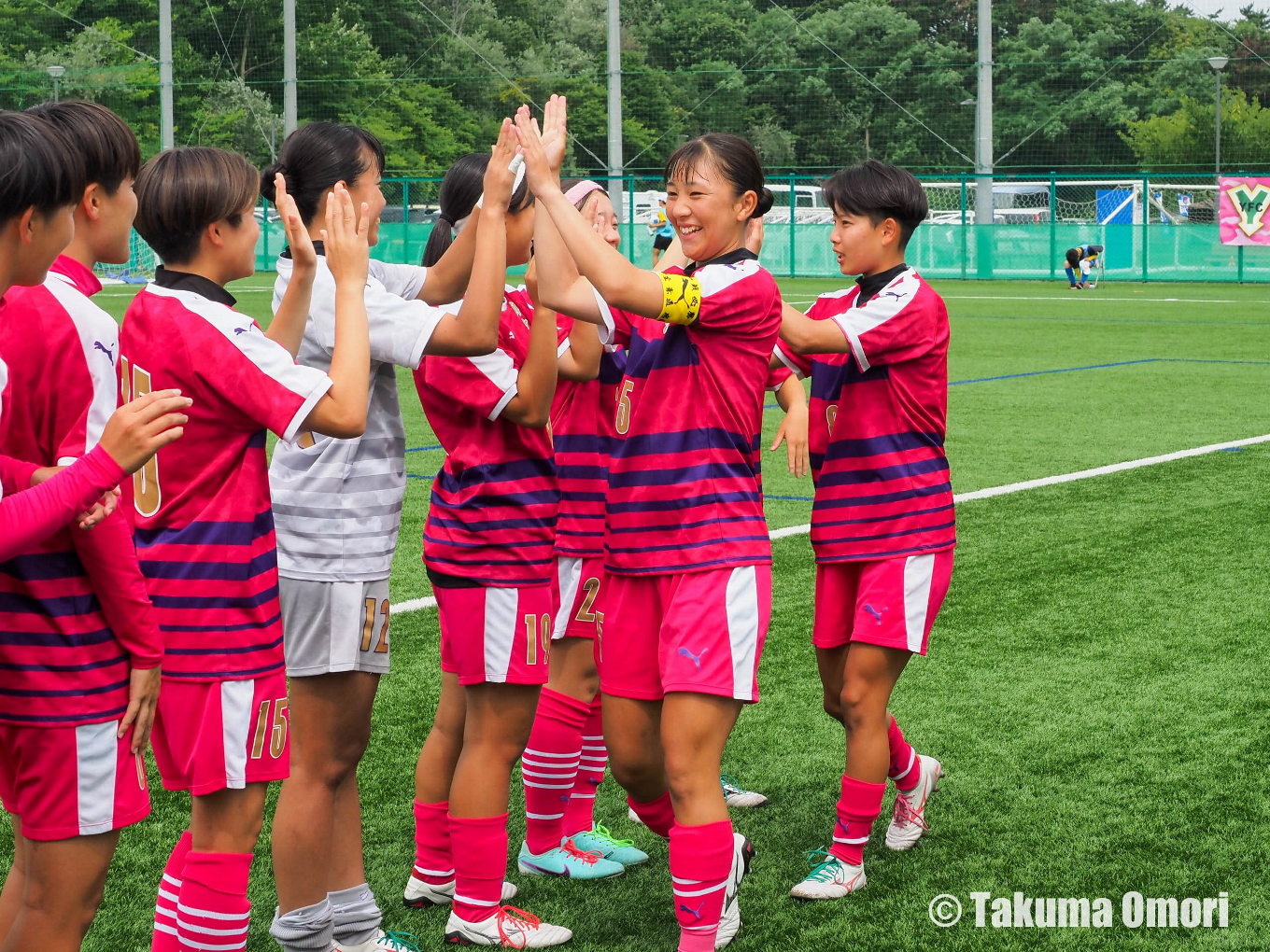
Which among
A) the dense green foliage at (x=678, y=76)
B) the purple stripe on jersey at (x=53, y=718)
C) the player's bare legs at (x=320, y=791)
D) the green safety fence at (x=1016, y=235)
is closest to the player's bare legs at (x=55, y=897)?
the purple stripe on jersey at (x=53, y=718)

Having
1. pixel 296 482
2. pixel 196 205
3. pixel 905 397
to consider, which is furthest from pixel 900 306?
pixel 196 205

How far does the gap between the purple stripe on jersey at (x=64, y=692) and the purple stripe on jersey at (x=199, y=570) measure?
10.9 inches

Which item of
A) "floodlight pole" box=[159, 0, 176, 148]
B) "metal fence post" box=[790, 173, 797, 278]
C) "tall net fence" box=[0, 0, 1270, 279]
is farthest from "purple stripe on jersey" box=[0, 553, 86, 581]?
"tall net fence" box=[0, 0, 1270, 279]

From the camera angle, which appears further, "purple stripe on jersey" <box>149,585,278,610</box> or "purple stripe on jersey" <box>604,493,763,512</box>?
"purple stripe on jersey" <box>604,493,763,512</box>

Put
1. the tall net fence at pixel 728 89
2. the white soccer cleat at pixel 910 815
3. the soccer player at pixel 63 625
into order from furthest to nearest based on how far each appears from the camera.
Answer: the tall net fence at pixel 728 89, the white soccer cleat at pixel 910 815, the soccer player at pixel 63 625

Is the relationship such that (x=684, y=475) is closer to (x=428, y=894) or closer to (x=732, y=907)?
(x=732, y=907)

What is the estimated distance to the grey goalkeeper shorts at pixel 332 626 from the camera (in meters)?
3.18

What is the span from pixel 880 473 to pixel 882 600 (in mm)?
340

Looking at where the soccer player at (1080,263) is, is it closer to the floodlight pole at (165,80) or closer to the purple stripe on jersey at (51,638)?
the floodlight pole at (165,80)

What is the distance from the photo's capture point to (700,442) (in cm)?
319

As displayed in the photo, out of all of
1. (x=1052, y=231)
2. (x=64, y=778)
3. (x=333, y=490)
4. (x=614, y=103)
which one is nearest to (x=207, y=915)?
(x=64, y=778)

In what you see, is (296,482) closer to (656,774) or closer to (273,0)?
(656,774)

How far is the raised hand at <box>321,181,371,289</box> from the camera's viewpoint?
111 inches

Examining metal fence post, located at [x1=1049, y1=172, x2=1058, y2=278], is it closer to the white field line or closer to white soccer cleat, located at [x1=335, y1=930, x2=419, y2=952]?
the white field line
